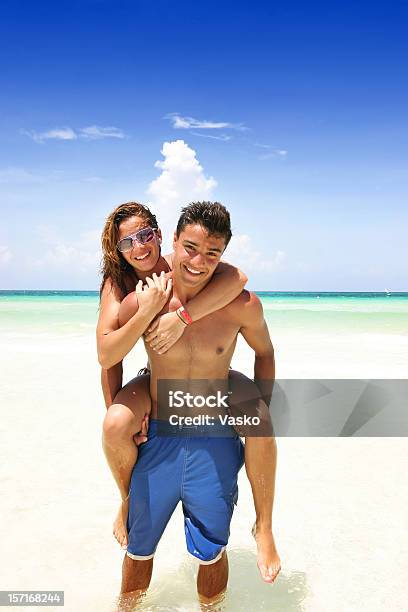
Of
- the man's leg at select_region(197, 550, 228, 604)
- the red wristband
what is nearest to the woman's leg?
the red wristband

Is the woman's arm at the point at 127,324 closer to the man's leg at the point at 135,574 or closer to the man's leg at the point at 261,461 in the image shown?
the man's leg at the point at 261,461

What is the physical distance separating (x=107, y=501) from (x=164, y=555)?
763 millimetres

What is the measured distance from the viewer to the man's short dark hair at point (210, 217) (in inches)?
90.8

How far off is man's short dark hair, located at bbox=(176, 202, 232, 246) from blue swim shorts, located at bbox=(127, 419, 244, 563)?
91 centimetres

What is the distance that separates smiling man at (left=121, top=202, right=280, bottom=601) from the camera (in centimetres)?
237

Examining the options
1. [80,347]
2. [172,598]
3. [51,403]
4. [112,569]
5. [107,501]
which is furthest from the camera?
[80,347]

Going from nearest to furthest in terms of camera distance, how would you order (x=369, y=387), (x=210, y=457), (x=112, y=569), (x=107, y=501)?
1. (x=210, y=457)
2. (x=112, y=569)
3. (x=107, y=501)
4. (x=369, y=387)

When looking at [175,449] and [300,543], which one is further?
[300,543]

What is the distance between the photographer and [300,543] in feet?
11.0

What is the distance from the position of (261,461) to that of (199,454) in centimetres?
27

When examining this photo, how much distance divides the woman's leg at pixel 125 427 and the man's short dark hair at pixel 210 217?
76 centimetres

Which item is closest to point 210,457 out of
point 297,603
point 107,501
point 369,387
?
point 297,603

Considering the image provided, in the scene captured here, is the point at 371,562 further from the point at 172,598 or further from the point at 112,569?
the point at 112,569

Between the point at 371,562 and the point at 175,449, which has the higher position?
the point at 175,449
